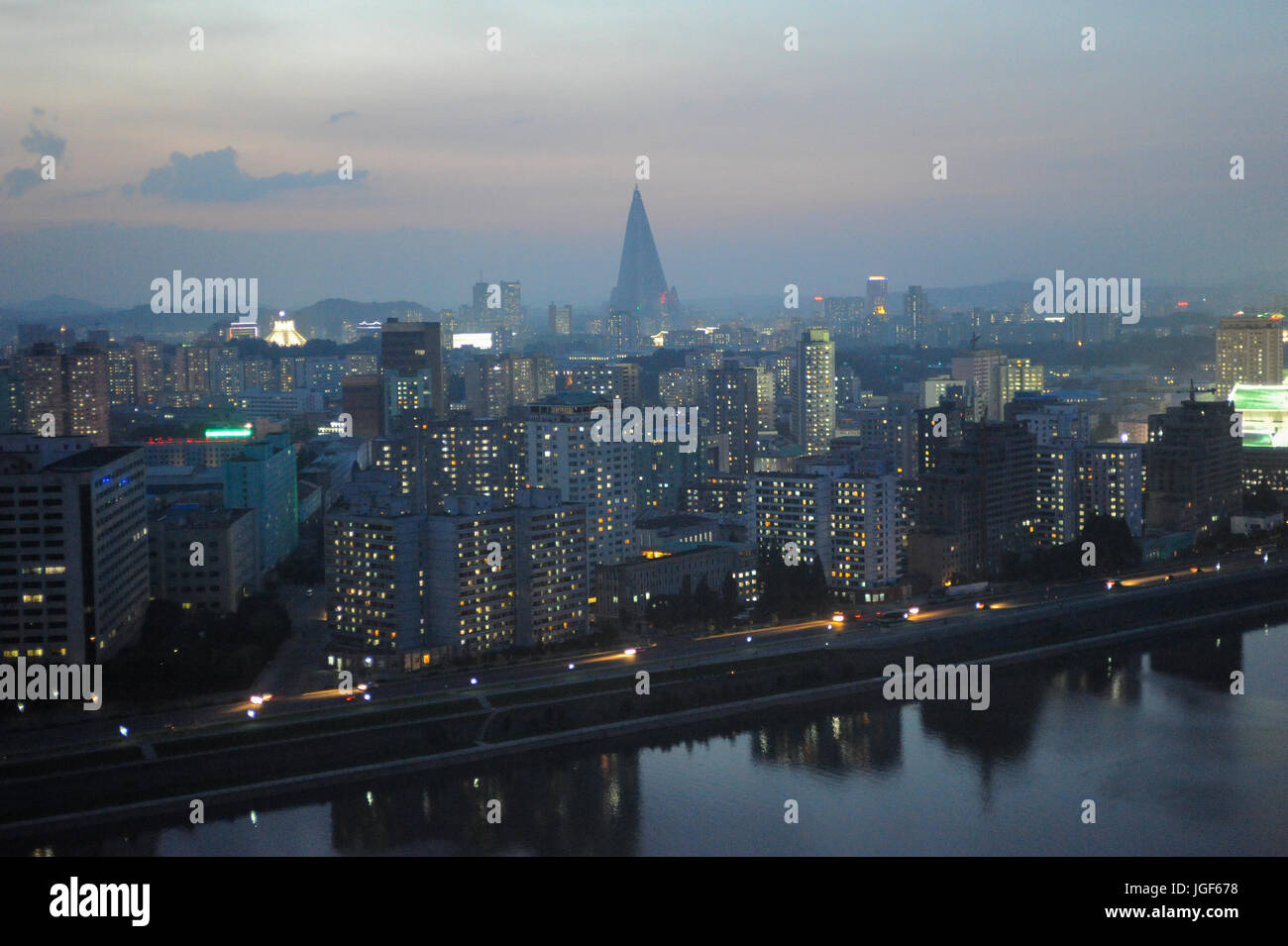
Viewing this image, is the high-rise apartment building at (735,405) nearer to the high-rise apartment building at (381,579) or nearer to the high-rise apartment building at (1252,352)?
the high-rise apartment building at (1252,352)

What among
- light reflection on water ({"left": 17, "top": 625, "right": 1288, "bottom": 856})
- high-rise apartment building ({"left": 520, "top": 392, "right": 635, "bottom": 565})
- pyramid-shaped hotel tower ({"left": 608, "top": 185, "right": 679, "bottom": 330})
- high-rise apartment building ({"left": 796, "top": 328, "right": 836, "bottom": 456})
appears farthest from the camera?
pyramid-shaped hotel tower ({"left": 608, "top": 185, "right": 679, "bottom": 330})

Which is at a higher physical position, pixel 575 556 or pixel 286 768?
pixel 575 556

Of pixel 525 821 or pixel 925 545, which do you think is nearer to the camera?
pixel 525 821

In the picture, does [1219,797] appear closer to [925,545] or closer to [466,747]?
[466,747]

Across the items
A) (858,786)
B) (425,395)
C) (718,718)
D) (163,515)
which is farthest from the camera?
(425,395)

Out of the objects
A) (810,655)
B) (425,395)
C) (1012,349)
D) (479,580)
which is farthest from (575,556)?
(1012,349)

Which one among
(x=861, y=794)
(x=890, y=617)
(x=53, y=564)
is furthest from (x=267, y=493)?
(x=861, y=794)

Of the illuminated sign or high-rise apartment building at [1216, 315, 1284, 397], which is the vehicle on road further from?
the illuminated sign

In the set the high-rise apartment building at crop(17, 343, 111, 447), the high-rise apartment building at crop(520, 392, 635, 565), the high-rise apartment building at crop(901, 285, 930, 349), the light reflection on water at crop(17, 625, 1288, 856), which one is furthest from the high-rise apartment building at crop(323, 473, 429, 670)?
the high-rise apartment building at crop(901, 285, 930, 349)

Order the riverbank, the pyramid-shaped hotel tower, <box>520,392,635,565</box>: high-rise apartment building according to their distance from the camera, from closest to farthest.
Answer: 1. the riverbank
2. <box>520,392,635,565</box>: high-rise apartment building
3. the pyramid-shaped hotel tower
